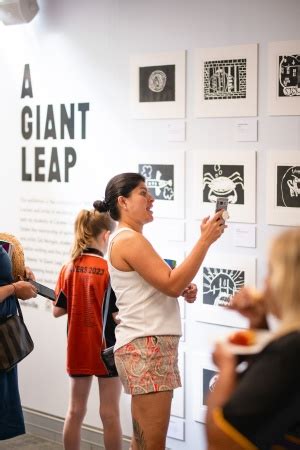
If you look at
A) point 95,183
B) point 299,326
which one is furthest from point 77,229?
point 299,326

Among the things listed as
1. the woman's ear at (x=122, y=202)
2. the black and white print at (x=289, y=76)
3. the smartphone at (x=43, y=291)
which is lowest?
the smartphone at (x=43, y=291)

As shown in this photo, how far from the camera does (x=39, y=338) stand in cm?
504

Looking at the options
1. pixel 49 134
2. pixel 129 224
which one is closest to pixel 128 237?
pixel 129 224

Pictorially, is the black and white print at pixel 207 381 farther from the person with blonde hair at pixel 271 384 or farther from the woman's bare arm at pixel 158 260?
the person with blonde hair at pixel 271 384

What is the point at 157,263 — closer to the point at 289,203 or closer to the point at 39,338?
the point at 289,203

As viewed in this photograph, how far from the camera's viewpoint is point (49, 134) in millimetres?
4832

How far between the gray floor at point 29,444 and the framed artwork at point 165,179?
167 centimetres

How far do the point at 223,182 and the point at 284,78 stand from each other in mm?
606

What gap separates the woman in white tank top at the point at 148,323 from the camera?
3156 mm

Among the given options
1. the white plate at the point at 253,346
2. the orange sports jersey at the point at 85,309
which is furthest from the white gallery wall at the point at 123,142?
the white plate at the point at 253,346

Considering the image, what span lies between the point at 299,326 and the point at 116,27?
3.10 metres

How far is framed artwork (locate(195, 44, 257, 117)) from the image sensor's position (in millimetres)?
3812

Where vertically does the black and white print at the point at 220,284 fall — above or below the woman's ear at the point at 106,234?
below

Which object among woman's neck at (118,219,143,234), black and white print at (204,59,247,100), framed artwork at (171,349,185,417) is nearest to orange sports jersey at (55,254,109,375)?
framed artwork at (171,349,185,417)
